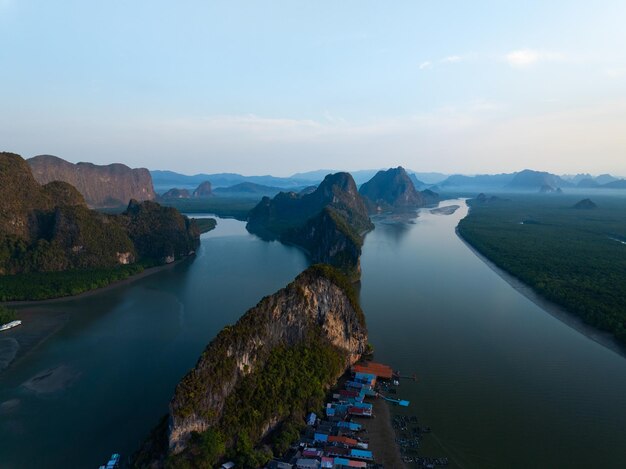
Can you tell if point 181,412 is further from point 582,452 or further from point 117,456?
point 582,452

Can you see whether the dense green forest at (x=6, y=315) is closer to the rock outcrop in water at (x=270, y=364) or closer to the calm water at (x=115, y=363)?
the calm water at (x=115, y=363)

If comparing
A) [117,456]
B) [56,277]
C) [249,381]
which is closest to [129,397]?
[117,456]

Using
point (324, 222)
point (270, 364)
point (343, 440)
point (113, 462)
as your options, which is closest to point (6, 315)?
point (113, 462)

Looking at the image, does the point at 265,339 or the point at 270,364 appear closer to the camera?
the point at 270,364

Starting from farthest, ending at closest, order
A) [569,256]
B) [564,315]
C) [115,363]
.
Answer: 1. [569,256]
2. [564,315]
3. [115,363]

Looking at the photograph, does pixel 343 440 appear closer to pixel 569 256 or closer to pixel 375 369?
pixel 375 369

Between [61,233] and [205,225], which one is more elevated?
[61,233]
